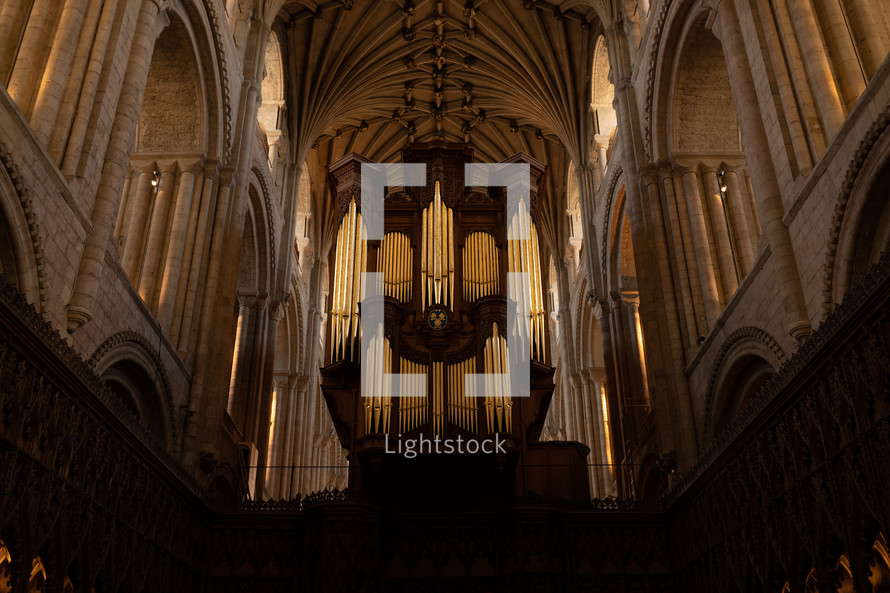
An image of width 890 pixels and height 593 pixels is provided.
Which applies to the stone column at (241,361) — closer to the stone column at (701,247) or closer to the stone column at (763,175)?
the stone column at (701,247)

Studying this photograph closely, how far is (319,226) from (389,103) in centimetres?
471

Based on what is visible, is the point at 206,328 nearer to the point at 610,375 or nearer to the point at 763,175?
the point at 763,175

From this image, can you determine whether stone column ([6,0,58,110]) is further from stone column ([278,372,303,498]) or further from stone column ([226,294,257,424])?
stone column ([278,372,303,498])

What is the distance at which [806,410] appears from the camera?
839 centimetres

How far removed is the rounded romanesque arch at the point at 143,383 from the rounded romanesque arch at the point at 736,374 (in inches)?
334

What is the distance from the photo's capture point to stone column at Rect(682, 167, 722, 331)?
46.4 ft

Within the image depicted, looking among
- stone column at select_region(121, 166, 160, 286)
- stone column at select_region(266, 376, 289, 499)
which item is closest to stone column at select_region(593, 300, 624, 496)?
stone column at select_region(266, 376, 289, 499)

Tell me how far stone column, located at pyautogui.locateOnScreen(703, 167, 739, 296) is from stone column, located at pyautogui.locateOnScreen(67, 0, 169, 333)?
9738 millimetres

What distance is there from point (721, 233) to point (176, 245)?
31.7 ft

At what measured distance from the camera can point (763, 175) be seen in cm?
1095

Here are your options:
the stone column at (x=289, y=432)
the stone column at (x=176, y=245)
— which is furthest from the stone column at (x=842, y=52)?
the stone column at (x=289, y=432)

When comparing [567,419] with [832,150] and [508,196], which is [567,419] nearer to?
[508,196]

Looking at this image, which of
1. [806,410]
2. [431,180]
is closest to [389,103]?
[431,180]

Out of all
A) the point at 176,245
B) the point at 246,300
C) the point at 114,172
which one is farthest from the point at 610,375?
the point at 114,172
